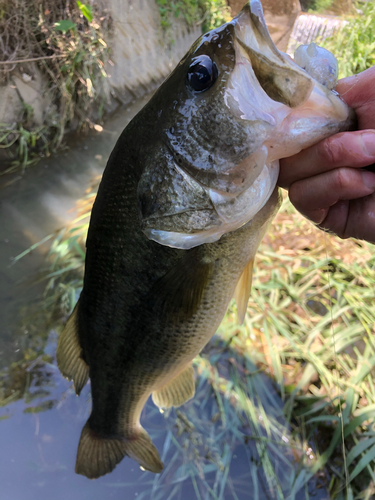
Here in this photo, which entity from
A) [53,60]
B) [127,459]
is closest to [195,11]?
[53,60]

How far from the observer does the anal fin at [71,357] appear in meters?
1.48

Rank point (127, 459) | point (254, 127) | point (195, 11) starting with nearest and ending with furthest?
point (254, 127)
point (127, 459)
point (195, 11)

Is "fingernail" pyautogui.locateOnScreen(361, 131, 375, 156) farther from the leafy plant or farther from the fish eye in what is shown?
the leafy plant

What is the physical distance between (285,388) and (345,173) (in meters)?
1.75

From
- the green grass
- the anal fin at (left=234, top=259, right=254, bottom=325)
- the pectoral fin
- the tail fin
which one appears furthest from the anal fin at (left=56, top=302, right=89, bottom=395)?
the green grass

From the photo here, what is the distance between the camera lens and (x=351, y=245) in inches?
121

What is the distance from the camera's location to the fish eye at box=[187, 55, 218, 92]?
0.82 metres

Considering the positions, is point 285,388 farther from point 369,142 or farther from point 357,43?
point 357,43

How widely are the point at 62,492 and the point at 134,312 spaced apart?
4.52 ft

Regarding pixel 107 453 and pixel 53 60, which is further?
pixel 53 60

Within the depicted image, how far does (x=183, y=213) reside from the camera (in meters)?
0.88

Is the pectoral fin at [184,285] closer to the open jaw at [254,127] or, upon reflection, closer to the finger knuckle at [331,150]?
the open jaw at [254,127]

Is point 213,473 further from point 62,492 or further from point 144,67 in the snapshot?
point 144,67

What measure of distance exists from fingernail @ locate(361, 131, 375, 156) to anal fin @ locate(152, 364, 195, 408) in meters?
1.24
